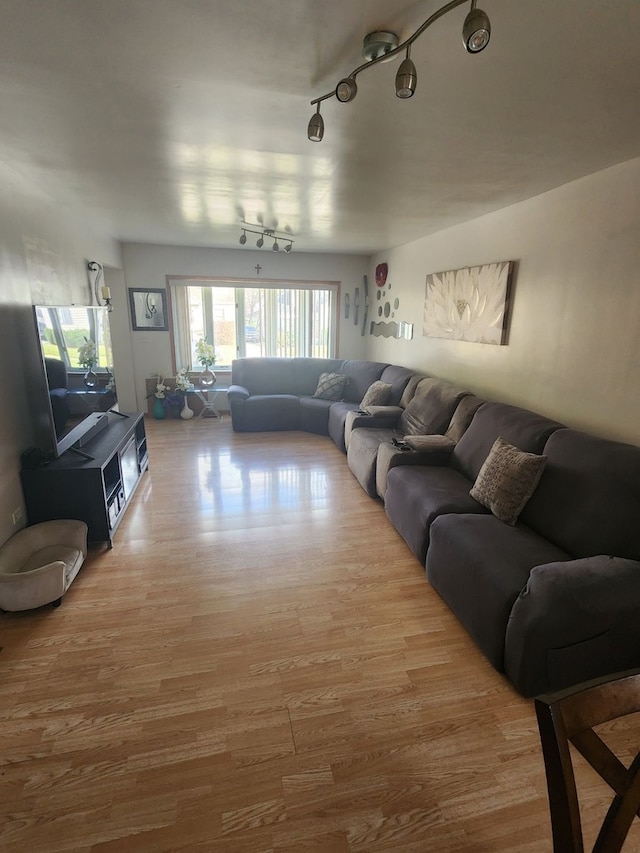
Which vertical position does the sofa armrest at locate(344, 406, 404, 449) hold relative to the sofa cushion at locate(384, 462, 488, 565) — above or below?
above

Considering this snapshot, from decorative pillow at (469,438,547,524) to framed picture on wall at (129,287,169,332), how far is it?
5094 mm

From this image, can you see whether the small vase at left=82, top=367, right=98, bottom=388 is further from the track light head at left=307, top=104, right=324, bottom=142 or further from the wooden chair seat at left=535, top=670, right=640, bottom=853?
the wooden chair seat at left=535, top=670, right=640, bottom=853

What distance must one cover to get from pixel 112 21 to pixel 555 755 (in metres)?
2.17

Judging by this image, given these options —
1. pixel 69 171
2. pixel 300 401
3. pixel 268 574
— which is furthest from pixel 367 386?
pixel 69 171

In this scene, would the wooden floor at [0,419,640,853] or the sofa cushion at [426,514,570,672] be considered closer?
the wooden floor at [0,419,640,853]

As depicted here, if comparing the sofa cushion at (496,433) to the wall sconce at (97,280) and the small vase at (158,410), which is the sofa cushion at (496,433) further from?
the small vase at (158,410)

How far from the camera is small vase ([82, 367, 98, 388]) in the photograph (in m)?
3.30

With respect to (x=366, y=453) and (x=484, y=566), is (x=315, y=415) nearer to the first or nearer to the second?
(x=366, y=453)

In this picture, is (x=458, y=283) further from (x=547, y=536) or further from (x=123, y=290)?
(x=123, y=290)

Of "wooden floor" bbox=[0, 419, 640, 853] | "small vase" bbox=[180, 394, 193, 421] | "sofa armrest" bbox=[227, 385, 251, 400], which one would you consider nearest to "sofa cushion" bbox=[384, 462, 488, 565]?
"wooden floor" bbox=[0, 419, 640, 853]

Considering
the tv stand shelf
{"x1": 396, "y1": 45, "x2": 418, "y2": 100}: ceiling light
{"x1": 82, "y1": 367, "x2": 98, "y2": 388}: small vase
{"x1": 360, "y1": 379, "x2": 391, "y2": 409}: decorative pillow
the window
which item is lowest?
the tv stand shelf

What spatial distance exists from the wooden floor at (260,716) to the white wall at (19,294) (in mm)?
781

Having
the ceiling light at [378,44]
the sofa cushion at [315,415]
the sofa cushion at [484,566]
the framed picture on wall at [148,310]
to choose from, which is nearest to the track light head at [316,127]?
the ceiling light at [378,44]

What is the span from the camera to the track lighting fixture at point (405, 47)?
1050 mm
